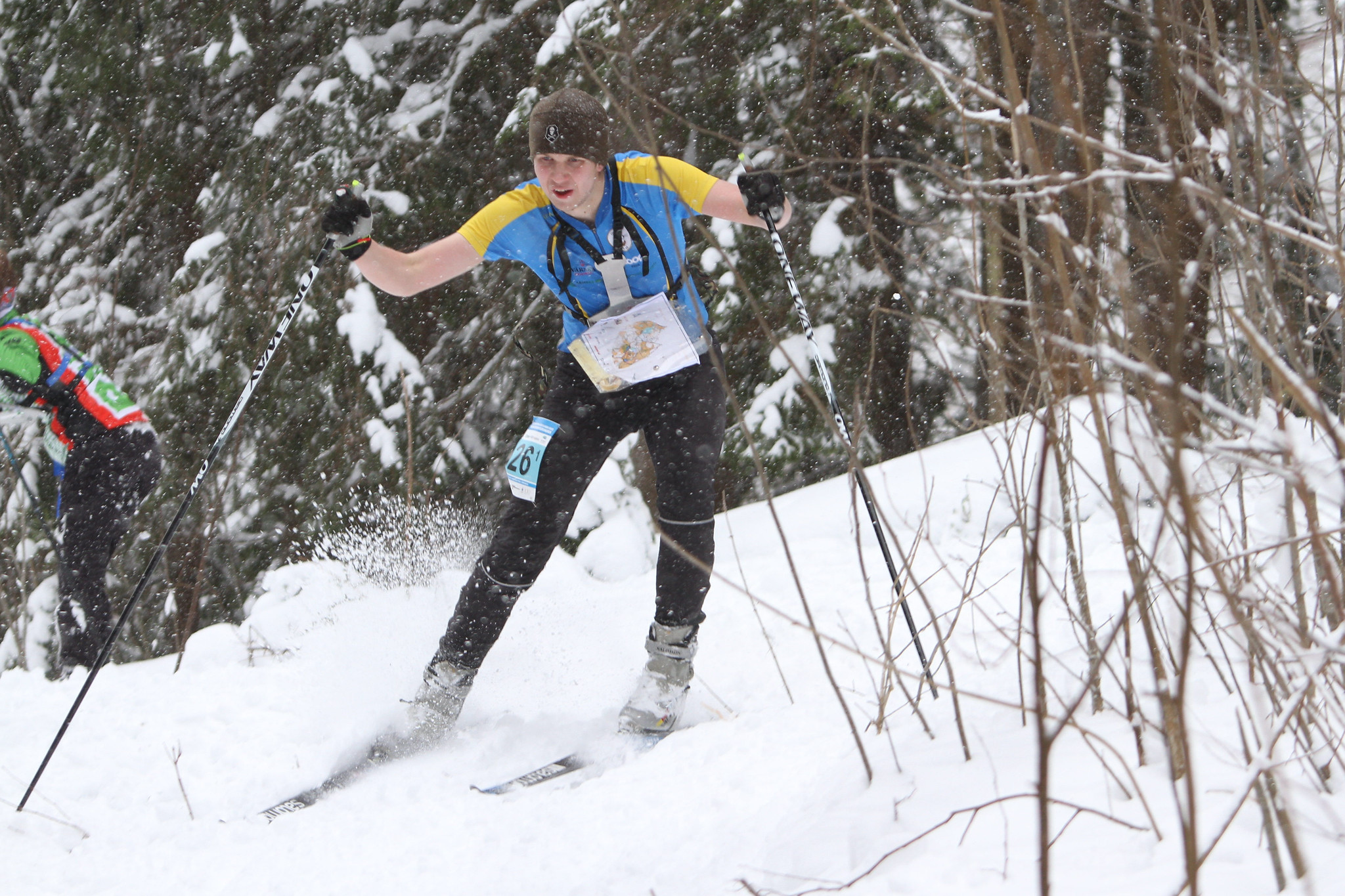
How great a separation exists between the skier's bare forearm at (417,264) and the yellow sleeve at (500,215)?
3 cm

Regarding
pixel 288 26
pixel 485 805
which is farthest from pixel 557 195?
pixel 288 26

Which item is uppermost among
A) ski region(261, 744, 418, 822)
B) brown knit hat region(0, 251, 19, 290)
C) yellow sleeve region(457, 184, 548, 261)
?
brown knit hat region(0, 251, 19, 290)

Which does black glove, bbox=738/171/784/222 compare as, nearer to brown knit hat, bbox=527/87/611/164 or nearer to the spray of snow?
brown knit hat, bbox=527/87/611/164

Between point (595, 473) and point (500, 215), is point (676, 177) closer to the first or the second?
point (500, 215)

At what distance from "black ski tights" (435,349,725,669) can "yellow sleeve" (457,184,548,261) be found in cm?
46

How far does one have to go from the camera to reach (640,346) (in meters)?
2.67

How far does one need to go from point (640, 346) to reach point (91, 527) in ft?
9.26

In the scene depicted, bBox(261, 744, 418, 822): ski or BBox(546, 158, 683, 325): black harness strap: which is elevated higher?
BBox(546, 158, 683, 325): black harness strap

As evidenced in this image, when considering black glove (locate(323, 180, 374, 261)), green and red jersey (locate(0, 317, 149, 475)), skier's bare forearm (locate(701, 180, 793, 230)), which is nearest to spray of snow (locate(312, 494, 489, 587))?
green and red jersey (locate(0, 317, 149, 475))

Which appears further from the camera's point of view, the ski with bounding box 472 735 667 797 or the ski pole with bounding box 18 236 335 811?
the ski pole with bounding box 18 236 335 811

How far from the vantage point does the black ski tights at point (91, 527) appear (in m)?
3.98

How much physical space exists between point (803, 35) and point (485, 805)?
4130 millimetres

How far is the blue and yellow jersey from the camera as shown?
104 inches

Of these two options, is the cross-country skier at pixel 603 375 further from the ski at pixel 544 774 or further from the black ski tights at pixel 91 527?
the black ski tights at pixel 91 527
